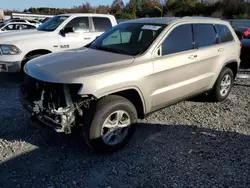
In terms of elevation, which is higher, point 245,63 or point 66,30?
point 66,30

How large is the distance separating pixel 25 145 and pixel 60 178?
98cm

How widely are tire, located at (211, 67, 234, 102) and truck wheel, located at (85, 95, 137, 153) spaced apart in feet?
7.70

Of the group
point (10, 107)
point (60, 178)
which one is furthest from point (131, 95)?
point (10, 107)

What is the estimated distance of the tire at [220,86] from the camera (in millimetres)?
5191

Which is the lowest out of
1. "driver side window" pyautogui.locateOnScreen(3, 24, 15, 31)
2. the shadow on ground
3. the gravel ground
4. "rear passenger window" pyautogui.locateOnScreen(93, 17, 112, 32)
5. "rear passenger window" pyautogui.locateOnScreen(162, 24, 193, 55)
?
the gravel ground

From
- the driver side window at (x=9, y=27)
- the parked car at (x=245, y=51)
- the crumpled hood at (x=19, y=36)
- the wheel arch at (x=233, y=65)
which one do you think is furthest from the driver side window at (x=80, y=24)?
the driver side window at (x=9, y=27)

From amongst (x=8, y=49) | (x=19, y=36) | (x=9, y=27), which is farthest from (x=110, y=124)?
(x=9, y=27)

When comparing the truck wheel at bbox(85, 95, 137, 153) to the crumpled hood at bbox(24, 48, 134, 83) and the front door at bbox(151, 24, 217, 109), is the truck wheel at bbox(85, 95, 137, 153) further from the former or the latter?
the front door at bbox(151, 24, 217, 109)

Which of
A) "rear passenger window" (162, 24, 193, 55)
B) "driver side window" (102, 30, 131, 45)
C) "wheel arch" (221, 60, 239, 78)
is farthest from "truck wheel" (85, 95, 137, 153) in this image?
"wheel arch" (221, 60, 239, 78)

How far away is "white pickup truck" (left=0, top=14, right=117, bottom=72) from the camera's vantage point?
20.6ft

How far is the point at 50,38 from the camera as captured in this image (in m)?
6.85

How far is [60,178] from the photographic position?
9.89 feet

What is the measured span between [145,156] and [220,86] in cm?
→ 265

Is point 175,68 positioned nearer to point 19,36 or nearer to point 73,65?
point 73,65
